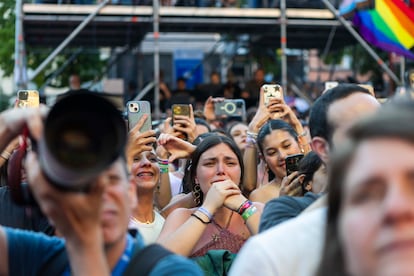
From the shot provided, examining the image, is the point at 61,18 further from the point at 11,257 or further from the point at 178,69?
the point at 11,257

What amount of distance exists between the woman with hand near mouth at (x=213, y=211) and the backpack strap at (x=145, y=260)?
1410 mm

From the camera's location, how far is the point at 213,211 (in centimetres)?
420

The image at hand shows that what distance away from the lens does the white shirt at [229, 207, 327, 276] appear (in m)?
2.57

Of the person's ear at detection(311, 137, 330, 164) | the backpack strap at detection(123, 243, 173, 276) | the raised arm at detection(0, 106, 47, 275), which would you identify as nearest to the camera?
the raised arm at detection(0, 106, 47, 275)

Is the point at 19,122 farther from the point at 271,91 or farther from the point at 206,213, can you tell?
the point at 271,91

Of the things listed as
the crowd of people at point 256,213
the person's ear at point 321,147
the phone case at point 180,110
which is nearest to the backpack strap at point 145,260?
the crowd of people at point 256,213

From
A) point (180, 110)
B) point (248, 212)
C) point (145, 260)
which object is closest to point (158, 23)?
point (180, 110)

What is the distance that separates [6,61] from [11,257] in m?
17.9

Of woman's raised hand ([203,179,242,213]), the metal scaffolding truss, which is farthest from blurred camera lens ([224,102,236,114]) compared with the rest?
the metal scaffolding truss

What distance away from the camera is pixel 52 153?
6.59 feet

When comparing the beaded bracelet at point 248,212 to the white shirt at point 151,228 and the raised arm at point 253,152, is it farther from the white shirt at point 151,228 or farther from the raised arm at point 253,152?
the raised arm at point 253,152

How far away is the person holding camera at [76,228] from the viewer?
2.07 meters

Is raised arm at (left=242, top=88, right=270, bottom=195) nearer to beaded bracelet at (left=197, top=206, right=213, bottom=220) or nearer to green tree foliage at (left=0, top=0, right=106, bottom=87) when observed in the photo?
beaded bracelet at (left=197, top=206, right=213, bottom=220)

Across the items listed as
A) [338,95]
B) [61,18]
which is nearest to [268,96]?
[338,95]
